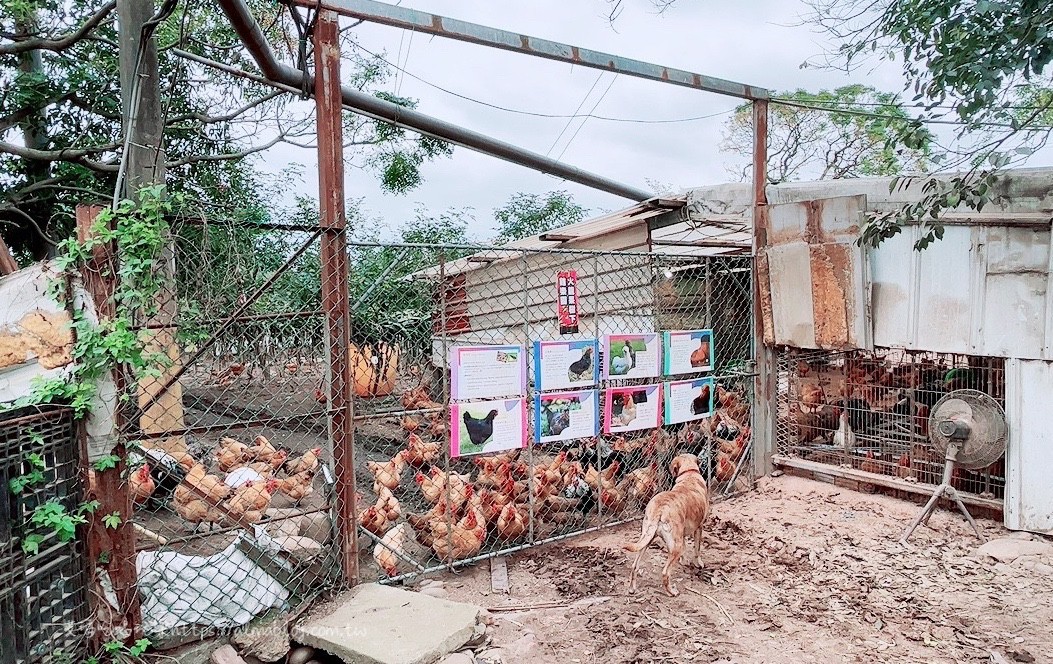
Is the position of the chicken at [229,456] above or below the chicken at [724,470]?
above

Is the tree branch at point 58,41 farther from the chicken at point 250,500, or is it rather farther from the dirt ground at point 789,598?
the dirt ground at point 789,598

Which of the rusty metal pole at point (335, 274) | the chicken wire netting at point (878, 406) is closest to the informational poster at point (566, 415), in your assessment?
the rusty metal pole at point (335, 274)

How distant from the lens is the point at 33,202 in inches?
404

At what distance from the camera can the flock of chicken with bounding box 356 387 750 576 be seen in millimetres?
4980

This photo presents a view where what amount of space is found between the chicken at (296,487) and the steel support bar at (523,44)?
381cm

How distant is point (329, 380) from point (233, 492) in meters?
1.57

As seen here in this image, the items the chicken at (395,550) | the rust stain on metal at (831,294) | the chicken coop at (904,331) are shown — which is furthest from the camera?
the rust stain on metal at (831,294)

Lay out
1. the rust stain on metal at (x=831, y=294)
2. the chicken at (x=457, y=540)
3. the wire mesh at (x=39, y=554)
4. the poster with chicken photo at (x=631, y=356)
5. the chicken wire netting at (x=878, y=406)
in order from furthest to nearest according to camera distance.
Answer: the rust stain on metal at (x=831, y=294), the chicken wire netting at (x=878, y=406), the poster with chicken photo at (x=631, y=356), the chicken at (x=457, y=540), the wire mesh at (x=39, y=554)

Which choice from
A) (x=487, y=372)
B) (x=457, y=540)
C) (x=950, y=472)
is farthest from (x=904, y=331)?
(x=457, y=540)

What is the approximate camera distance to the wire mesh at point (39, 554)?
2.80 m

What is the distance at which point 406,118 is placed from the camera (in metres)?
9.05

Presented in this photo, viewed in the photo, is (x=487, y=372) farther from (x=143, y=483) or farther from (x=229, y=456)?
(x=229, y=456)

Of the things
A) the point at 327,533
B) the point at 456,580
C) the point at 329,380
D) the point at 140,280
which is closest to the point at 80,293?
the point at 140,280

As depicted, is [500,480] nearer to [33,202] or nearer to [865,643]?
[865,643]
